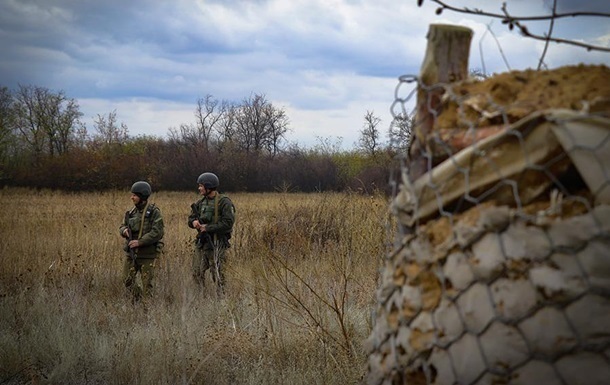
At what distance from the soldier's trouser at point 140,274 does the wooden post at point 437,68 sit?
7246 millimetres

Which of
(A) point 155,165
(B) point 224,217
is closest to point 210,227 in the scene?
(B) point 224,217

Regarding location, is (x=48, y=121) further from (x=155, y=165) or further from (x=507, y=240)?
(x=507, y=240)

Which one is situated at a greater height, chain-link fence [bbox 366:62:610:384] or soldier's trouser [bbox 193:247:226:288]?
chain-link fence [bbox 366:62:610:384]

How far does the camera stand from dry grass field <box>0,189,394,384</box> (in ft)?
16.5

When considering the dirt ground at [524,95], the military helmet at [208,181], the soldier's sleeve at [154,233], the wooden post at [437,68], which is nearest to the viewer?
the dirt ground at [524,95]

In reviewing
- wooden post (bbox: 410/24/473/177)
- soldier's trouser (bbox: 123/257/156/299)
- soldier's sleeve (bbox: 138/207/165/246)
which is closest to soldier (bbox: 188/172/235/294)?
soldier's sleeve (bbox: 138/207/165/246)

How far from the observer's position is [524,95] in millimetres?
1184

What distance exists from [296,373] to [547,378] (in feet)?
13.3

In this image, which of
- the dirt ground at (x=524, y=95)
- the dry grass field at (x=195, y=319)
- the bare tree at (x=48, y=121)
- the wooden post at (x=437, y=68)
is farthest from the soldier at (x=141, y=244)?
the bare tree at (x=48, y=121)

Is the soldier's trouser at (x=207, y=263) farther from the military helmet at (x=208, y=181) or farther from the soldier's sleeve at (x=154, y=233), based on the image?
the military helmet at (x=208, y=181)

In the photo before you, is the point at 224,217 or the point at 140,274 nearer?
the point at 140,274

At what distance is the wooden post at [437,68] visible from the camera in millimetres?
1303

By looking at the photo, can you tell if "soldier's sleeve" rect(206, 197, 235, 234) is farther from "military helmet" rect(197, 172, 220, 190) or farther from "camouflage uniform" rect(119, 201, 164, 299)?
"camouflage uniform" rect(119, 201, 164, 299)

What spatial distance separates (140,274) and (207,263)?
1.00 m
